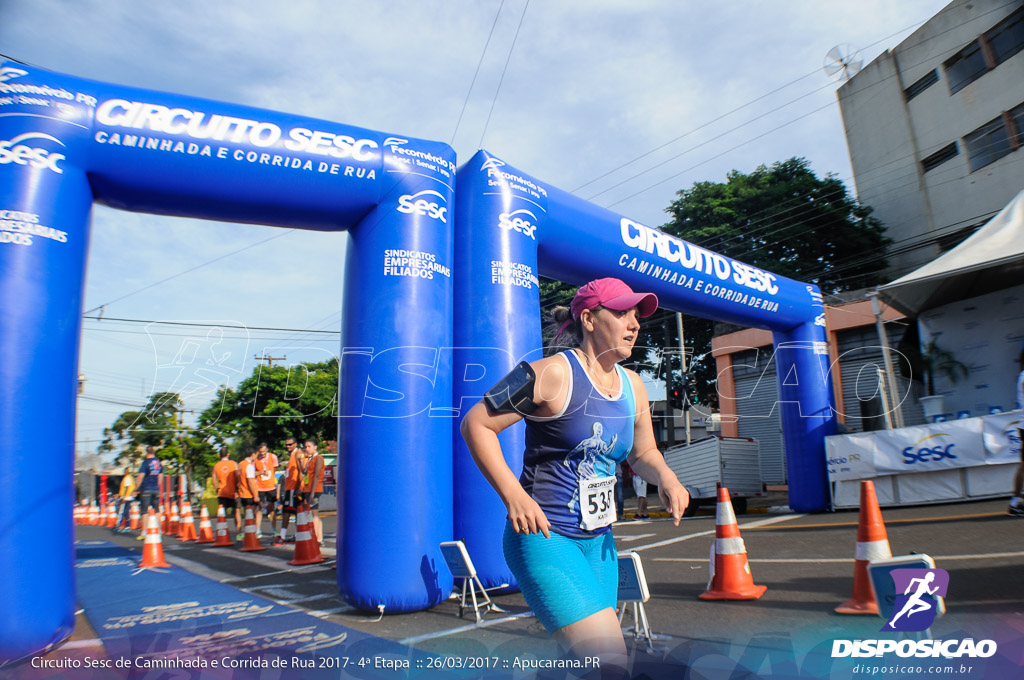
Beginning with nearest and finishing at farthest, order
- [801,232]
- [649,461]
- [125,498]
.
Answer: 1. [649,461]
2. [125,498]
3. [801,232]

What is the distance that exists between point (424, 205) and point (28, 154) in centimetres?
289

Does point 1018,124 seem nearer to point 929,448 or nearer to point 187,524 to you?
point 929,448

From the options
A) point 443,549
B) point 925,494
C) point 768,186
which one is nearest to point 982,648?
point 443,549

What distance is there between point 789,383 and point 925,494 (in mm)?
2747

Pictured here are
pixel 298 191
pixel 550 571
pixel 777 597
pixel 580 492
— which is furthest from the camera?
pixel 298 191

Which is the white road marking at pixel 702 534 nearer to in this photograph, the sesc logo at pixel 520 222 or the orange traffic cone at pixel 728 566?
the orange traffic cone at pixel 728 566

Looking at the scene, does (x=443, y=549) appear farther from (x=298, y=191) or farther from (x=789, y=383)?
(x=789, y=383)

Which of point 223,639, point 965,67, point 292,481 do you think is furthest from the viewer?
point 965,67

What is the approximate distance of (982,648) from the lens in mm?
3062

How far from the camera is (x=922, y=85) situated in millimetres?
23547

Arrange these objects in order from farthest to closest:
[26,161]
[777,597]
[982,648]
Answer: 1. [777,597]
2. [26,161]
3. [982,648]

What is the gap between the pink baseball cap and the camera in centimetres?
252

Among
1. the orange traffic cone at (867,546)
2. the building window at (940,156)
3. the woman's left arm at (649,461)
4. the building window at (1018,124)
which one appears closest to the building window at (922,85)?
the building window at (940,156)

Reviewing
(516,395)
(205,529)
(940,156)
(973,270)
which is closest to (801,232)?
(940,156)
